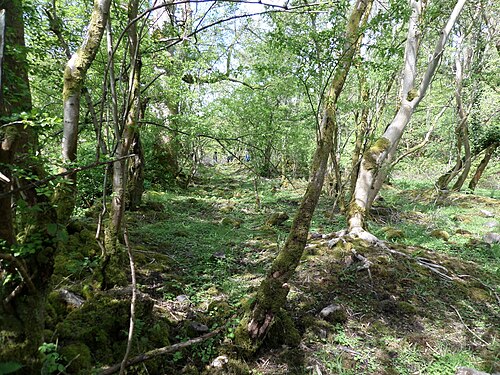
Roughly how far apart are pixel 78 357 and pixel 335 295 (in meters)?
2.83

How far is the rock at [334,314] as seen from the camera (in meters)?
3.29

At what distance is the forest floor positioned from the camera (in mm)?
2741

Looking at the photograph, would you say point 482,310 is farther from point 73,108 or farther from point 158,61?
point 158,61

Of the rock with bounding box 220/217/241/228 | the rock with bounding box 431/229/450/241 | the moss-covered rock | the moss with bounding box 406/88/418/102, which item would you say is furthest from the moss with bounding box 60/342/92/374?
the rock with bounding box 431/229/450/241

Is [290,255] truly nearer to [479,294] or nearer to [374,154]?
[479,294]

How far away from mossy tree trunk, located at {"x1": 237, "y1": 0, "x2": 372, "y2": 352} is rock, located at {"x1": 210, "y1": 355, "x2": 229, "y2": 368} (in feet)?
0.63

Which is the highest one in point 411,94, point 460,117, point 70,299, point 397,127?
point 460,117

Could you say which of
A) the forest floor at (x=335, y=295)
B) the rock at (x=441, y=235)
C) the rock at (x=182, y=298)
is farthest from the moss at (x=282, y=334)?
the rock at (x=441, y=235)

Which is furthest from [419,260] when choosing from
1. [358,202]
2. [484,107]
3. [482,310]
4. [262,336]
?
[484,107]

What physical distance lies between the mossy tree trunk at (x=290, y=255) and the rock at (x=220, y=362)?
0.63ft

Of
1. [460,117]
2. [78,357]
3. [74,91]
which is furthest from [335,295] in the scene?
[460,117]

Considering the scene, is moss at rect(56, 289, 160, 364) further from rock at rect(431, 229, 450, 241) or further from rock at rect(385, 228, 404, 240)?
rock at rect(431, 229, 450, 241)

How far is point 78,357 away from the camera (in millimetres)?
2133

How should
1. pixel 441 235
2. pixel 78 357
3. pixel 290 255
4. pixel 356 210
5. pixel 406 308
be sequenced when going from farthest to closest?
pixel 441 235, pixel 356 210, pixel 406 308, pixel 290 255, pixel 78 357
